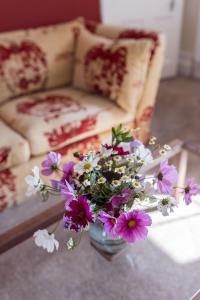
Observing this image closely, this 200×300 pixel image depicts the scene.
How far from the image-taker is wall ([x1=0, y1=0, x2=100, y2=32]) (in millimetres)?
2213

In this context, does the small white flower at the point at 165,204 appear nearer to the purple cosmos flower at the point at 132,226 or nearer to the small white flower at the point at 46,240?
the purple cosmos flower at the point at 132,226

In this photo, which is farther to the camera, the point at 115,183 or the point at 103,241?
the point at 103,241

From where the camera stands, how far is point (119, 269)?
1063mm

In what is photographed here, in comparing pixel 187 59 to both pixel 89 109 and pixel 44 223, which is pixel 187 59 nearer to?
pixel 89 109

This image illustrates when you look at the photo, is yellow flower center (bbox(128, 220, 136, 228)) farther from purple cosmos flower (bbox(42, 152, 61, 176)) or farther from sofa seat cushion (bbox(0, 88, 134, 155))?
sofa seat cushion (bbox(0, 88, 134, 155))

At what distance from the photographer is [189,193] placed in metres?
1.01

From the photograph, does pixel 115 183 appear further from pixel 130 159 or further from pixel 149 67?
pixel 149 67

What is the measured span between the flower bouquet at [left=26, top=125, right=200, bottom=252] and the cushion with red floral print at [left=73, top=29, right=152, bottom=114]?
831mm

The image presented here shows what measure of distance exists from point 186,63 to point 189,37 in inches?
9.7

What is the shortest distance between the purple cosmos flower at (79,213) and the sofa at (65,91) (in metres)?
0.76

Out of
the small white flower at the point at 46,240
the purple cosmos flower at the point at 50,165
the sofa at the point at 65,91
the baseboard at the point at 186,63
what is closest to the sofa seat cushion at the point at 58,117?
the sofa at the point at 65,91

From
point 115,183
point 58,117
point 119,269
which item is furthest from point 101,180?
point 58,117

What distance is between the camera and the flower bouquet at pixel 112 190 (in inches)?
35.0

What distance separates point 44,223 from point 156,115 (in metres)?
1.75
